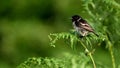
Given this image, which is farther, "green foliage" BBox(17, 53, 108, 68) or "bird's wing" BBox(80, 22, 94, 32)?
"bird's wing" BBox(80, 22, 94, 32)

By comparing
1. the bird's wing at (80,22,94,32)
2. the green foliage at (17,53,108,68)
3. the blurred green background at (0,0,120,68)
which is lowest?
the green foliage at (17,53,108,68)

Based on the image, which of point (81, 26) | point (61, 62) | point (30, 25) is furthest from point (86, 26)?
point (30, 25)

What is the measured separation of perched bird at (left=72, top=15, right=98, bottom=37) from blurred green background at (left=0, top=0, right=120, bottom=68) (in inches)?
299

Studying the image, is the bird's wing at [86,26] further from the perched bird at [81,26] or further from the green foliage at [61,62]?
the green foliage at [61,62]

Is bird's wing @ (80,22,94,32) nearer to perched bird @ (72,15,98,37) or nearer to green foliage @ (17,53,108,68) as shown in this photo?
perched bird @ (72,15,98,37)

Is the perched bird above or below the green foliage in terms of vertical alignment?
above

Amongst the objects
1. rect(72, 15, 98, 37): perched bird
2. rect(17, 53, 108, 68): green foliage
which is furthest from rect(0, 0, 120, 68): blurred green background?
rect(17, 53, 108, 68): green foliage

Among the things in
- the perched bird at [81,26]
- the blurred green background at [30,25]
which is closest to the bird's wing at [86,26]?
the perched bird at [81,26]

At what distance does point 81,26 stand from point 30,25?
904 centimetres

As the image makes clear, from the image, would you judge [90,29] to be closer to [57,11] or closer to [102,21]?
[102,21]

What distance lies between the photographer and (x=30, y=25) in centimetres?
1574

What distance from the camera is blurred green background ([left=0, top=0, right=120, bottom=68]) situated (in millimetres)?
15258

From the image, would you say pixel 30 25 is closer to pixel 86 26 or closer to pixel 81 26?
pixel 81 26

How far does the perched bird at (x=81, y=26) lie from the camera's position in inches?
251
